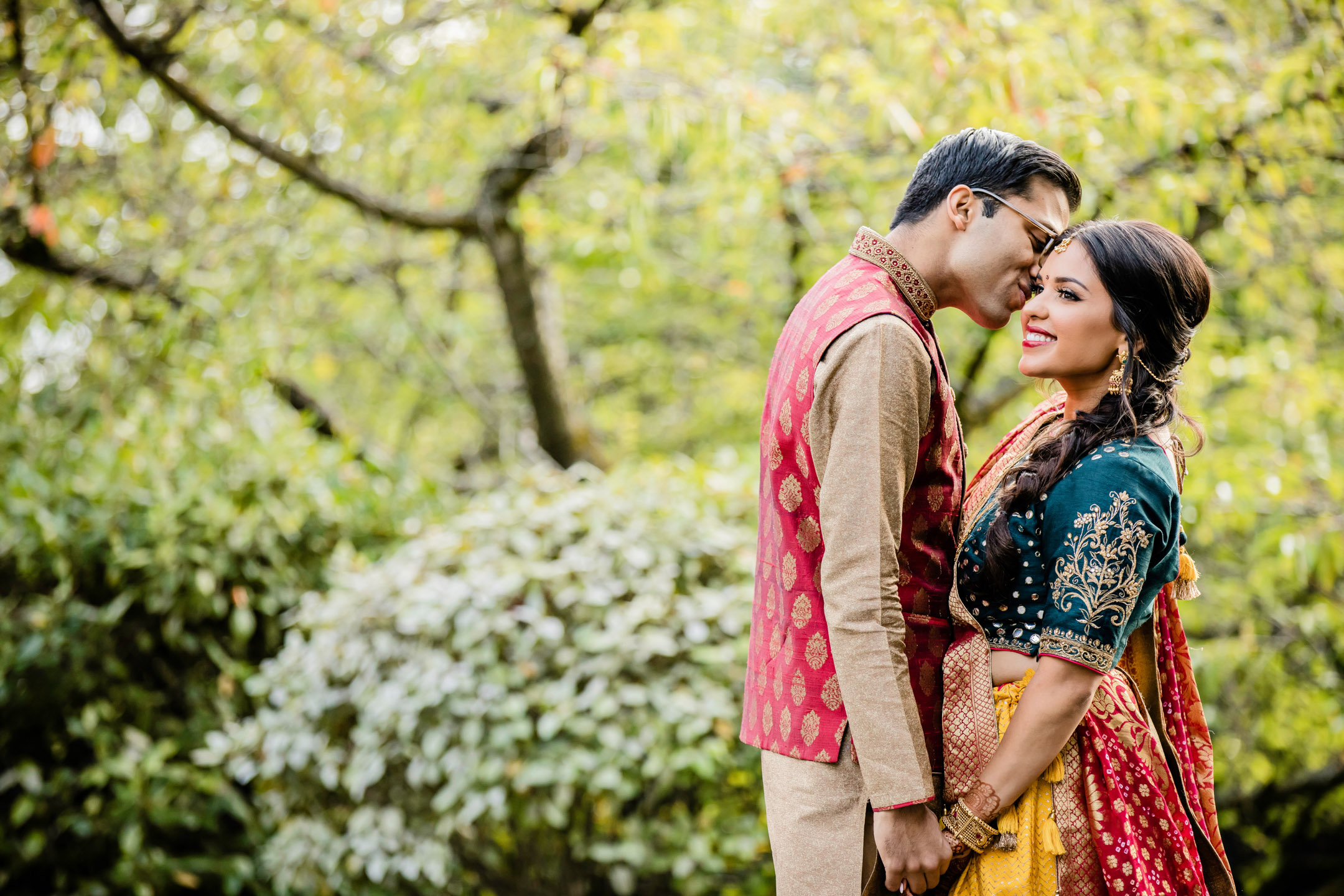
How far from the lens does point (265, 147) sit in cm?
435

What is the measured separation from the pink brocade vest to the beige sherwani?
4cm

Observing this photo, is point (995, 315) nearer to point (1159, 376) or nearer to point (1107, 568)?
point (1159, 376)

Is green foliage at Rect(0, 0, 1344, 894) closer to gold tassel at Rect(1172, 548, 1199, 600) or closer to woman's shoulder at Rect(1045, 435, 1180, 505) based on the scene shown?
gold tassel at Rect(1172, 548, 1199, 600)

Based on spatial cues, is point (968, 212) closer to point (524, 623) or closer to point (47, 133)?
point (524, 623)

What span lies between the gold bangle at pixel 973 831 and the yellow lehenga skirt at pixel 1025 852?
23 mm

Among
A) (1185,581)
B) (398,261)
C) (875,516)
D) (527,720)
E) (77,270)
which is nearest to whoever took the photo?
(875,516)

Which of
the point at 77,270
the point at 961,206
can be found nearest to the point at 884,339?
the point at 961,206

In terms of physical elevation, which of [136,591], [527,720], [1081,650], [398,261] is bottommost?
[527,720]

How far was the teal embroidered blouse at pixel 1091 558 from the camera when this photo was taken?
4.79 feet

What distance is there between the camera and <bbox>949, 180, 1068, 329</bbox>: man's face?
5.18 ft

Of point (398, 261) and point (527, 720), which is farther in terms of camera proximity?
point (398, 261)

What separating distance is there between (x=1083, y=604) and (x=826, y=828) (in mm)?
510

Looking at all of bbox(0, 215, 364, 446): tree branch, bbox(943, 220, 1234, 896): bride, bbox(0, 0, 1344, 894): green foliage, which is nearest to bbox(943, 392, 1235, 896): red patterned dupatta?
bbox(943, 220, 1234, 896): bride

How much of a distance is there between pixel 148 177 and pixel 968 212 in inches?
185
